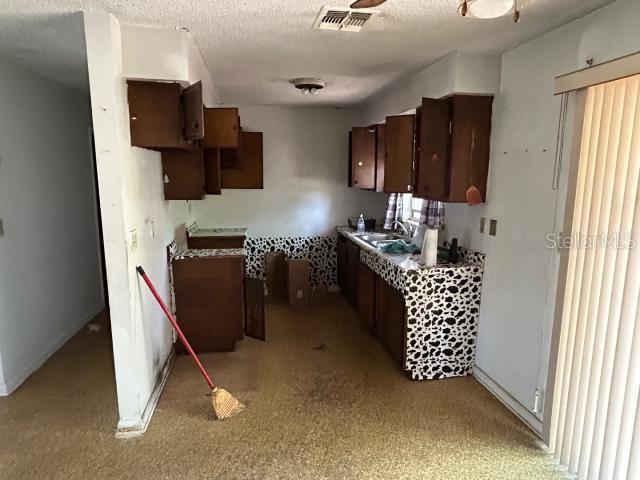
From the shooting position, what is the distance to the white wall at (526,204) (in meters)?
2.12

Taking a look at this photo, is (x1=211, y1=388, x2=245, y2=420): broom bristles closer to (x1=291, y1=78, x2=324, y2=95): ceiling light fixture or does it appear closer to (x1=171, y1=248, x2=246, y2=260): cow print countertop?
(x1=171, y1=248, x2=246, y2=260): cow print countertop

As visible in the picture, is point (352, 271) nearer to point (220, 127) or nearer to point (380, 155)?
point (380, 155)

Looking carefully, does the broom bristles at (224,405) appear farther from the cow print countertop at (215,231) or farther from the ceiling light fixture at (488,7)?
the ceiling light fixture at (488,7)

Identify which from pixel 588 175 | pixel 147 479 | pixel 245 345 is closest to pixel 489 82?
pixel 588 175

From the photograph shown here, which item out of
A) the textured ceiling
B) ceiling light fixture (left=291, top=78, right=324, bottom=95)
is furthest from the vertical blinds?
ceiling light fixture (left=291, top=78, right=324, bottom=95)

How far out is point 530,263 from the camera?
2396mm

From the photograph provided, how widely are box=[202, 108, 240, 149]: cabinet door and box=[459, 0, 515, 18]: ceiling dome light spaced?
6.43ft

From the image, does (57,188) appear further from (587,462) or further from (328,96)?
(587,462)

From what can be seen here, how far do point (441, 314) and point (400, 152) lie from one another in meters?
1.38

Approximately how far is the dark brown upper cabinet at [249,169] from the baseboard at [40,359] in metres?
2.04

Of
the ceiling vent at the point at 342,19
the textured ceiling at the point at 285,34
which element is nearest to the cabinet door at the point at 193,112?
the textured ceiling at the point at 285,34

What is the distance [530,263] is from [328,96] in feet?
8.94

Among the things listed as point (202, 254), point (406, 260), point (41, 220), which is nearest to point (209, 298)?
point (202, 254)

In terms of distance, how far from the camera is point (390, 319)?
315 centimetres
